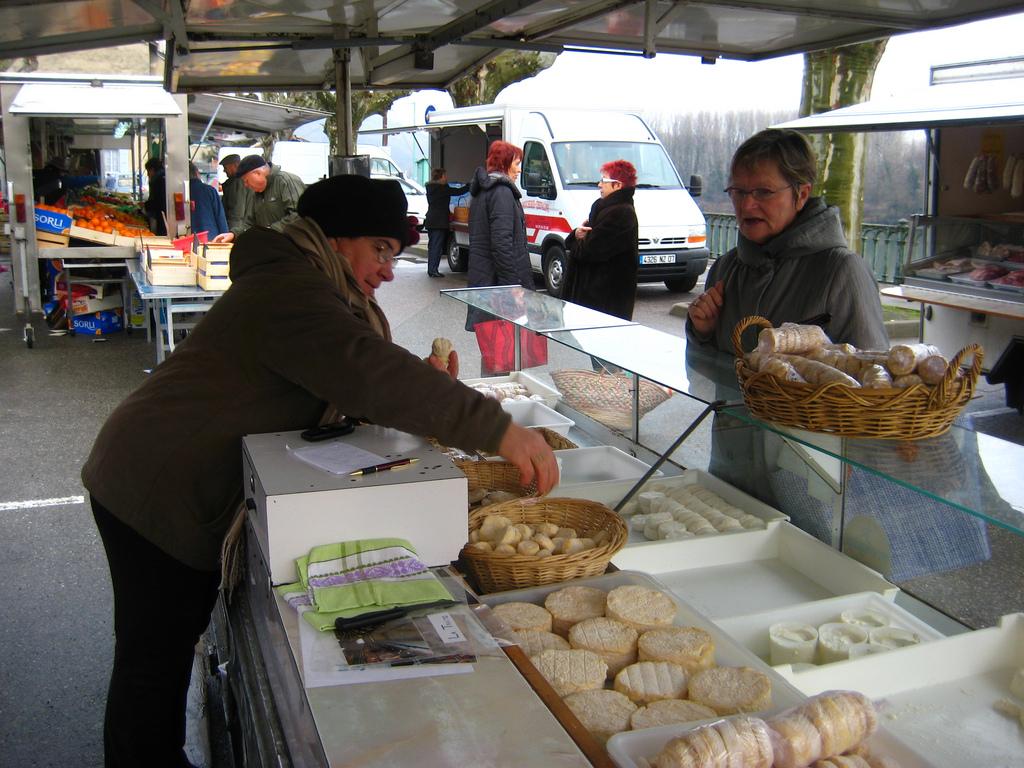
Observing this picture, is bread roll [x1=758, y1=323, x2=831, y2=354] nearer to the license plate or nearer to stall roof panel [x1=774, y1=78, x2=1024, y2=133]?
stall roof panel [x1=774, y1=78, x2=1024, y2=133]

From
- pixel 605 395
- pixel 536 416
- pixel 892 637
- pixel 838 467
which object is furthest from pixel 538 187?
pixel 892 637

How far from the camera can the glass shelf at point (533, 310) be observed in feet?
13.3

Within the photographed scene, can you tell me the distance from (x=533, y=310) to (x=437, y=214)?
529 inches

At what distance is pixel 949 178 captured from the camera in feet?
28.5

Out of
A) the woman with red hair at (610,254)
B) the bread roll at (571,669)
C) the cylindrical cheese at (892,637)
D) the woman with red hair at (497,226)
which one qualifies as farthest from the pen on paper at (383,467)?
the woman with red hair at (497,226)

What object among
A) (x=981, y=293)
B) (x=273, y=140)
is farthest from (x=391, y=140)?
(x=981, y=293)

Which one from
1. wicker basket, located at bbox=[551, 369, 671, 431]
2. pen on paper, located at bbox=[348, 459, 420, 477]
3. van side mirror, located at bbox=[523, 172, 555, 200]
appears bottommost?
wicker basket, located at bbox=[551, 369, 671, 431]

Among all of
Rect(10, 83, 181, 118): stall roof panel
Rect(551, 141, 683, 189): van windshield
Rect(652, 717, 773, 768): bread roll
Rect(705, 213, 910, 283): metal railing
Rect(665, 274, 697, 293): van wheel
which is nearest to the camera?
Rect(652, 717, 773, 768): bread roll

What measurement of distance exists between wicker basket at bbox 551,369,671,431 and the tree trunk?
6.64 m

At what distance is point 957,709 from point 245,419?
67.8 inches

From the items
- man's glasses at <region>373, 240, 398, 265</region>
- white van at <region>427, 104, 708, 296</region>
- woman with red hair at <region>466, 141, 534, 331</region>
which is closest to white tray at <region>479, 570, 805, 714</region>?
man's glasses at <region>373, 240, 398, 265</region>

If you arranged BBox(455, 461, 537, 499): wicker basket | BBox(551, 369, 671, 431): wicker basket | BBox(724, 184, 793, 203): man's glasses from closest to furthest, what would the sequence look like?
BBox(724, 184, 793, 203): man's glasses
BBox(455, 461, 537, 499): wicker basket
BBox(551, 369, 671, 431): wicker basket

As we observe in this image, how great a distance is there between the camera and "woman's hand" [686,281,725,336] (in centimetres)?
317

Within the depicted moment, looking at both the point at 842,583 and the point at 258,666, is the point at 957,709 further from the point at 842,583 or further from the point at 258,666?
the point at 258,666
